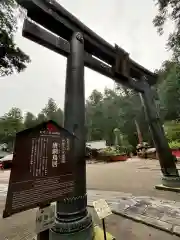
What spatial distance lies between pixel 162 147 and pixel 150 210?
7.78ft

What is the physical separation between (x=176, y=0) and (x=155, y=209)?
25.1ft

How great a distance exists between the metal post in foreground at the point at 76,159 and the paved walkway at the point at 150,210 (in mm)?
1398

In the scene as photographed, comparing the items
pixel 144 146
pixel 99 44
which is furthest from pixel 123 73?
pixel 144 146

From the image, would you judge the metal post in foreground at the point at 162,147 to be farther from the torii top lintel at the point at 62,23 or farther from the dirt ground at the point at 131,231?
the dirt ground at the point at 131,231

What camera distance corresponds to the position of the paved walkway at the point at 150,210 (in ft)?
10.5

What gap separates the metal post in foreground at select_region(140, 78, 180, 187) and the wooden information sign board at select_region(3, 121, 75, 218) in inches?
172

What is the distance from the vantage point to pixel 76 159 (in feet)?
9.25

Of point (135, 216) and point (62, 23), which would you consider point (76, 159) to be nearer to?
point (135, 216)

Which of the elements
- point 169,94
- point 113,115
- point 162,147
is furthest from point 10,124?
point 162,147

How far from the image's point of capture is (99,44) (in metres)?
4.33

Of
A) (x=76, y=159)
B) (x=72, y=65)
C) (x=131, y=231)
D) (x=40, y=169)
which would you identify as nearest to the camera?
(x=40, y=169)

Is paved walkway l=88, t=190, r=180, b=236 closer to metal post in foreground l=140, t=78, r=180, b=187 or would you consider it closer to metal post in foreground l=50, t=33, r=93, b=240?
metal post in foreground l=140, t=78, r=180, b=187

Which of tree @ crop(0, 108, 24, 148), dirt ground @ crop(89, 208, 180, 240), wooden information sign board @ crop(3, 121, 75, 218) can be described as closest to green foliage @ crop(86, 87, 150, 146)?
tree @ crop(0, 108, 24, 148)

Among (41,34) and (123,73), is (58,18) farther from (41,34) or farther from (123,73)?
(123,73)
